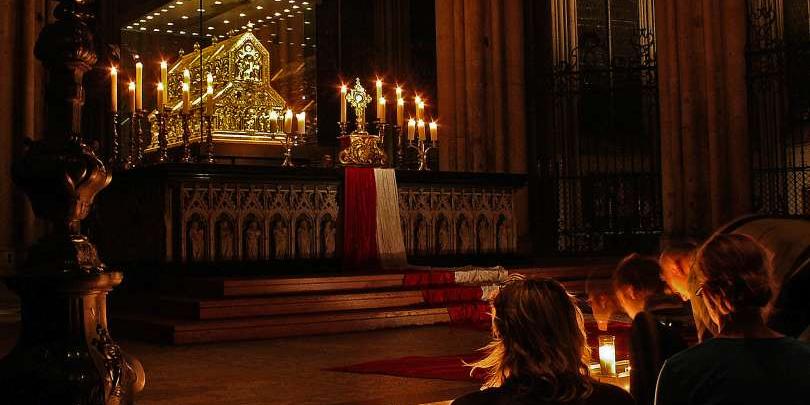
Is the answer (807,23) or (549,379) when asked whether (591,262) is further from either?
(549,379)

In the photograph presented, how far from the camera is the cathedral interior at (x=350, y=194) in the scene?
11.8 ft

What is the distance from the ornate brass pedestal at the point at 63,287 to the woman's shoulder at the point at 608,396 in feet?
6.21

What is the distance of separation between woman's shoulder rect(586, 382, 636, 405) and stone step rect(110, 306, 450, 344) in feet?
18.9

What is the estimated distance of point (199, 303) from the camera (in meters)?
7.93

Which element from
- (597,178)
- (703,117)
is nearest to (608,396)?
(703,117)

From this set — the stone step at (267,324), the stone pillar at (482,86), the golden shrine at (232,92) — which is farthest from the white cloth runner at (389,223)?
the golden shrine at (232,92)

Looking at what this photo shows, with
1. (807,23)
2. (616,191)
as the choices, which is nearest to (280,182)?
(616,191)

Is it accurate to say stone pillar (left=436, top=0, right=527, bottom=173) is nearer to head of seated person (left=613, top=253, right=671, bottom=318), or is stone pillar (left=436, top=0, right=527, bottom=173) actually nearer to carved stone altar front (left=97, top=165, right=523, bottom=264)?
carved stone altar front (left=97, top=165, right=523, bottom=264)

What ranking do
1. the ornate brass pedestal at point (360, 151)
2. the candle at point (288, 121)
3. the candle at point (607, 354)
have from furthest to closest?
1. the ornate brass pedestal at point (360, 151)
2. the candle at point (288, 121)
3. the candle at point (607, 354)

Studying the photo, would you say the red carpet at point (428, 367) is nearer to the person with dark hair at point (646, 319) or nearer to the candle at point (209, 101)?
the person with dark hair at point (646, 319)

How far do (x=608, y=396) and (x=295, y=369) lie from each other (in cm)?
412

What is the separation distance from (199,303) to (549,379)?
6.06 m

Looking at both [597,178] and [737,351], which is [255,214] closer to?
[597,178]

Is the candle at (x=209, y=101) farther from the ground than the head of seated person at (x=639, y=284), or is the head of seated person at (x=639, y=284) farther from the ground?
the candle at (x=209, y=101)
